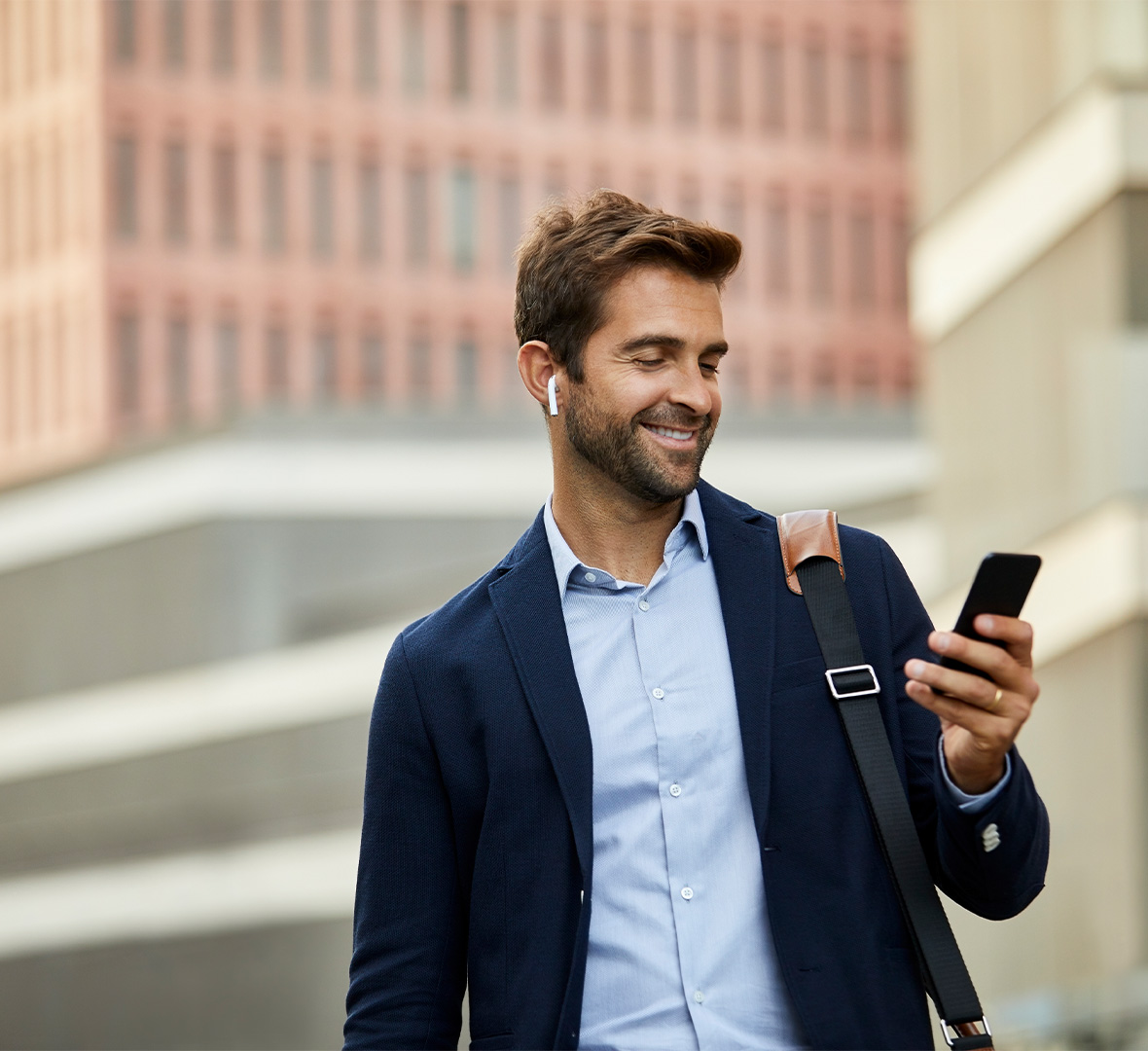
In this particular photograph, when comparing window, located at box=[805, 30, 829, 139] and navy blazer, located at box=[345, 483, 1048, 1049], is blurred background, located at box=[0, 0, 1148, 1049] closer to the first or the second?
window, located at box=[805, 30, 829, 139]

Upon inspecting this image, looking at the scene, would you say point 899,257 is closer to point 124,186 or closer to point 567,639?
point 124,186

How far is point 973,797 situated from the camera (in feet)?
8.59

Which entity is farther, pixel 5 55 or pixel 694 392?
pixel 5 55

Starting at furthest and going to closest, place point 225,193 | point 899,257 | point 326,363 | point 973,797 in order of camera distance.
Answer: point 899,257
point 326,363
point 225,193
point 973,797

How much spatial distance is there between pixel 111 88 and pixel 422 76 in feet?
34.1

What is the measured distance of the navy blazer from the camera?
8.79ft

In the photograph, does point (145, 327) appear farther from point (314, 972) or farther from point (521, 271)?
point (521, 271)

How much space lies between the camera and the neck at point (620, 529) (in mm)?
3094

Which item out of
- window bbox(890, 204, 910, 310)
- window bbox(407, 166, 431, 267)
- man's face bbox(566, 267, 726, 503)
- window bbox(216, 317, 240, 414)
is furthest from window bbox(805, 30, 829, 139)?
man's face bbox(566, 267, 726, 503)

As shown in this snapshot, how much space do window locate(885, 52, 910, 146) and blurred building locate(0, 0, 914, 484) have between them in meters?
0.10

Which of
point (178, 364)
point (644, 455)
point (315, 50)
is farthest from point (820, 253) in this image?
point (644, 455)

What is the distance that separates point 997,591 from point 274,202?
Answer: 63.2 meters

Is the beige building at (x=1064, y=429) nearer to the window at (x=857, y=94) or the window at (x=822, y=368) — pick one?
the window at (x=822, y=368)

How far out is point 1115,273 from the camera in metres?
11.4
